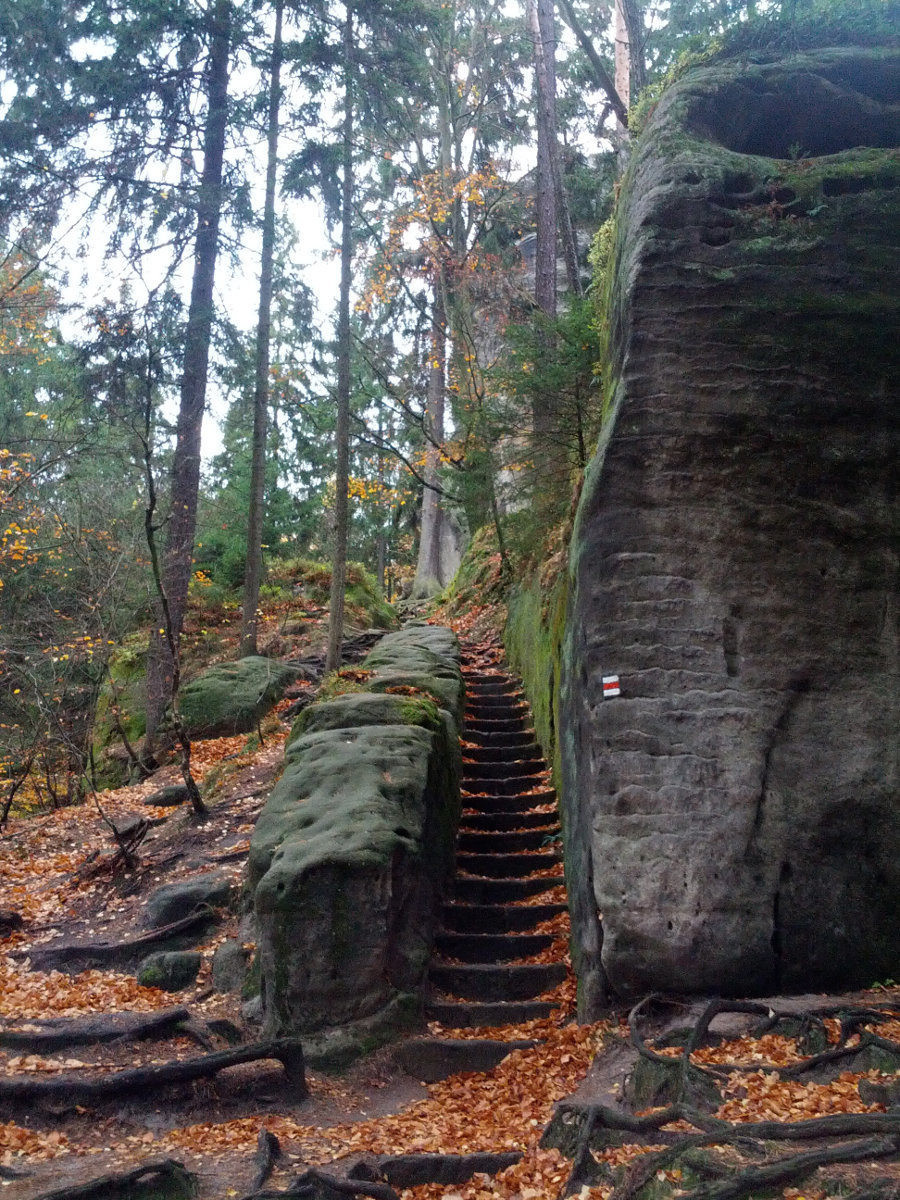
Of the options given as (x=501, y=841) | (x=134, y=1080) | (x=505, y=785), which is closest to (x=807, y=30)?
(x=505, y=785)

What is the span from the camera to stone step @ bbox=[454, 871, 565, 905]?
27.7ft

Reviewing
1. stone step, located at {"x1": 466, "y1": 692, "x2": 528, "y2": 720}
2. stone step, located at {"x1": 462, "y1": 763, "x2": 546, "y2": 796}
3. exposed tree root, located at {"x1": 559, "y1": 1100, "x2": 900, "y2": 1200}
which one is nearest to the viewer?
exposed tree root, located at {"x1": 559, "y1": 1100, "x2": 900, "y2": 1200}

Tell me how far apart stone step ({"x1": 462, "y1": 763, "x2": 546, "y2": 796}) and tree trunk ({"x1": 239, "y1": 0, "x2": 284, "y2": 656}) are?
6.23 metres

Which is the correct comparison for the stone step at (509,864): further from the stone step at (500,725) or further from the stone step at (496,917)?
the stone step at (500,725)

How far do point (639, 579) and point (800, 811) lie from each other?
1934mm

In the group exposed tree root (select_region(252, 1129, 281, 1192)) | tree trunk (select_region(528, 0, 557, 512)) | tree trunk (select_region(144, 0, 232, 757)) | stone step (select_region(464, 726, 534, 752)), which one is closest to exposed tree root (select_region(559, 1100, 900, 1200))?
exposed tree root (select_region(252, 1129, 281, 1192))

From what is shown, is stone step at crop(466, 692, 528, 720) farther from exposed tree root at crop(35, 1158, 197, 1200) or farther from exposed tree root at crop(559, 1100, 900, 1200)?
exposed tree root at crop(35, 1158, 197, 1200)

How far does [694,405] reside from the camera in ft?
22.0

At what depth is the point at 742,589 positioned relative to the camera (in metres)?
6.39

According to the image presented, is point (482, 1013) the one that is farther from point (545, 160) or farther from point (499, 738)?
point (545, 160)

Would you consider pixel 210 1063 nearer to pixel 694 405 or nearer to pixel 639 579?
pixel 639 579

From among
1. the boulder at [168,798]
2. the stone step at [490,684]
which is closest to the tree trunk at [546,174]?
the stone step at [490,684]

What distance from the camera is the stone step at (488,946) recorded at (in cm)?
761

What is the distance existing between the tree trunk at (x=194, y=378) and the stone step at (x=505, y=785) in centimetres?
535
